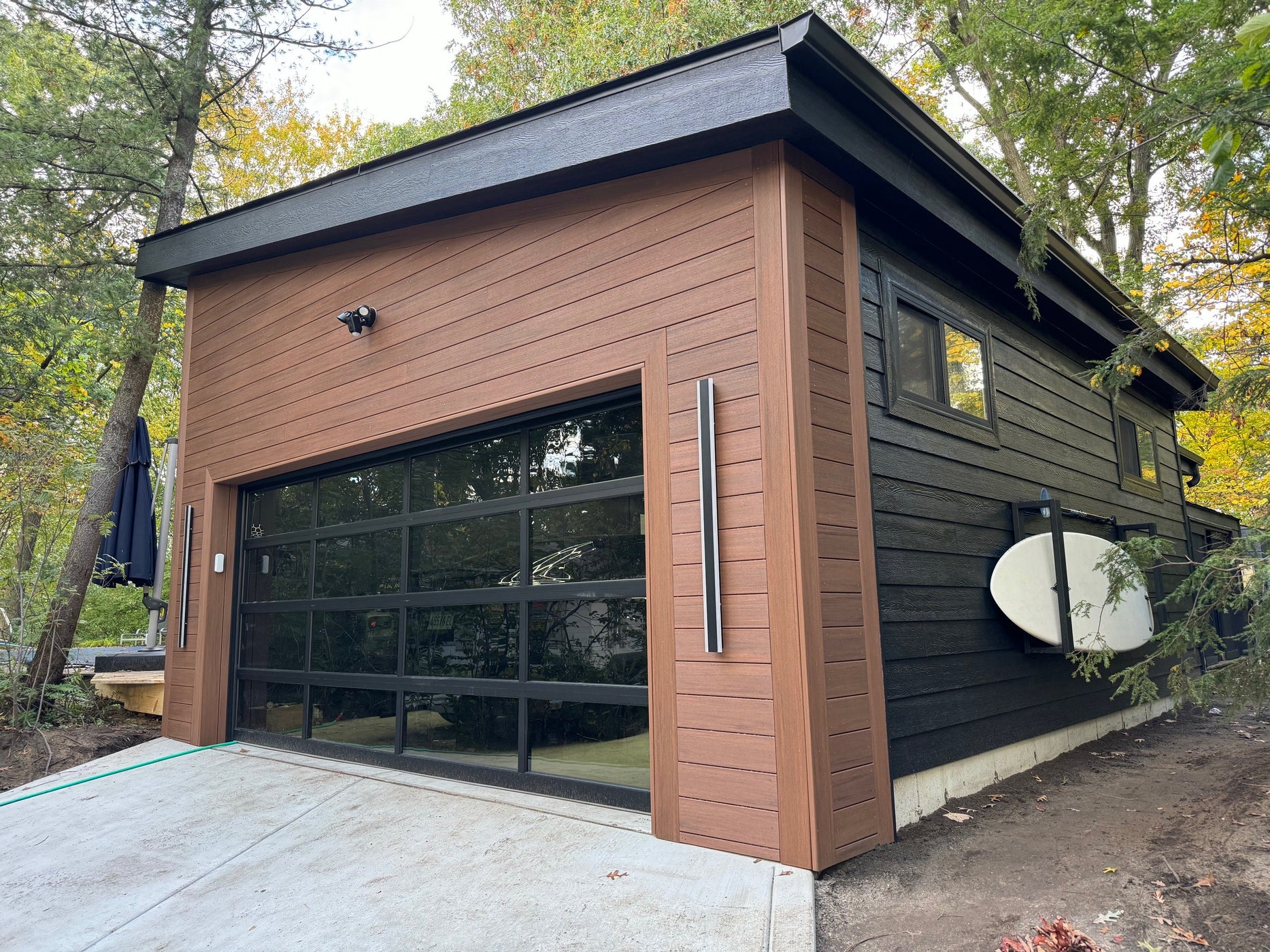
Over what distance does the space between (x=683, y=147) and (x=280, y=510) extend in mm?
4111

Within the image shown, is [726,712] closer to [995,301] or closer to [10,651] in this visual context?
[995,301]

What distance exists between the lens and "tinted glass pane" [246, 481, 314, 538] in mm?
5796

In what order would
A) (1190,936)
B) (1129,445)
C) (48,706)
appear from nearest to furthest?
(1190,936)
(48,706)
(1129,445)

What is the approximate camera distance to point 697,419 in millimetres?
3420

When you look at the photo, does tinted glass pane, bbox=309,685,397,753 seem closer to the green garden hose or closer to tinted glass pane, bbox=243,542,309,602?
tinted glass pane, bbox=243,542,309,602

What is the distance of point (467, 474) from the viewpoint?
→ 469 cm

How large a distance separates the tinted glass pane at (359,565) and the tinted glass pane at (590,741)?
57.4 inches

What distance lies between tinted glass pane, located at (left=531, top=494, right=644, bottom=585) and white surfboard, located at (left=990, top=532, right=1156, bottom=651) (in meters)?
2.03

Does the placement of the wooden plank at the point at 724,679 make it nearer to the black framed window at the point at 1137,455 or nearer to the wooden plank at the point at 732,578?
the wooden plank at the point at 732,578

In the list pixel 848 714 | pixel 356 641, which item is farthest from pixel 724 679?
pixel 356 641

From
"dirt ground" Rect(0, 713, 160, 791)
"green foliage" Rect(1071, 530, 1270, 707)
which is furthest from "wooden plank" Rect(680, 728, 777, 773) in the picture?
"dirt ground" Rect(0, 713, 160, 791)

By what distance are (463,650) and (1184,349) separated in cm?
717

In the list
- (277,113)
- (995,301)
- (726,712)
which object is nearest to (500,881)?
(726,712)

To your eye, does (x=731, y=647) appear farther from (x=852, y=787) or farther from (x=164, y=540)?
(x=164, y=540)
